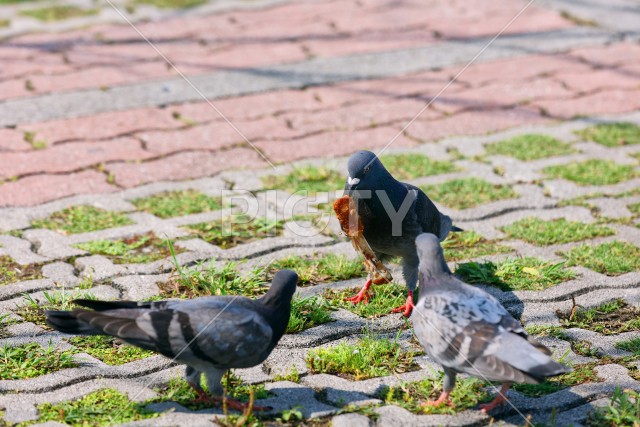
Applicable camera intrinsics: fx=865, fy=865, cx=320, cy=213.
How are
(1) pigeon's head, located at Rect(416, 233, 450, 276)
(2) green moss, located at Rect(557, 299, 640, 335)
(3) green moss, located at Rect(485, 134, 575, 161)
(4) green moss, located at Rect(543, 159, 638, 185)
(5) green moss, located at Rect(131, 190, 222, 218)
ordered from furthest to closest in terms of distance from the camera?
1. (3) green moss, located at Rect(485, 134, 575, 161)
2. (4) green moss, located at Rect(543, 159, 638, 185)
3. (5) green moss, located at Rect(131, 190, 222, 218)
4. (2) green moss, located at Rect(557, 299, 640, 335)
5. (1) pigeon's head, located at Rect(416, 233, 450, 276)

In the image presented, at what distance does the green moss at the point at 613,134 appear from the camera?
6.21 metres

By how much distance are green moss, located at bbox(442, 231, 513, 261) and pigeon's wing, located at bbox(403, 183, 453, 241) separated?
8.0 inches

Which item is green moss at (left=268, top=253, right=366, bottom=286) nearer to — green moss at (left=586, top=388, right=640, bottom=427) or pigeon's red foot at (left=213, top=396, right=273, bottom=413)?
pigeon's red foot at (left=213, top=396, right=273, bottom=413)

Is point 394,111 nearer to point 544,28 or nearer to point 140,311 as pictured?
point 544,28

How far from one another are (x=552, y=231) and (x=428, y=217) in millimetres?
992

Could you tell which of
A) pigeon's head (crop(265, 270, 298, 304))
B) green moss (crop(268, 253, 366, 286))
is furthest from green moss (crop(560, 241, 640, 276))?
pigeon's head (crop(265, 270, 298, 304))

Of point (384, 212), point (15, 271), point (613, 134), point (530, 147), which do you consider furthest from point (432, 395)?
point (613, 134)

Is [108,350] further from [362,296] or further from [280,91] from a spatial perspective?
[280,91]

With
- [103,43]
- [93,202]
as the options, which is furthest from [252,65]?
[93,202]

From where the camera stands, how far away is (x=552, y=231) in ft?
16.2

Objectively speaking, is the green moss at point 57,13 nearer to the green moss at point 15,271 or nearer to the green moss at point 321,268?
the green moss at point 15,271

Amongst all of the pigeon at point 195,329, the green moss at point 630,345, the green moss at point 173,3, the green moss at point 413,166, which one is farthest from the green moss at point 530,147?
the green moss at point 173,3

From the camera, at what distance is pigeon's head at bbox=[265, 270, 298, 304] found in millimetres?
3383

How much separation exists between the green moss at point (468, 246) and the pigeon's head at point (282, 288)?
150cm
